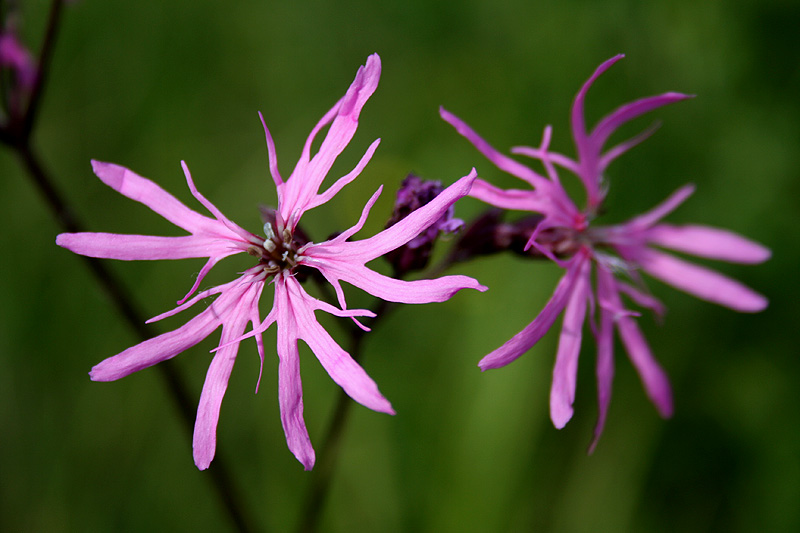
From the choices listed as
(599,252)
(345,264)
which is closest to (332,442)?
(345,264)

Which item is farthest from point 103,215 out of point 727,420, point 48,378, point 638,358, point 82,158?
point 727,420

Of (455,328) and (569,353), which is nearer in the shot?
(569,353)

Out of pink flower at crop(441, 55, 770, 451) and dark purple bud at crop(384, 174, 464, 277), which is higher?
pink flower at crop(441, 55, 770, 451)

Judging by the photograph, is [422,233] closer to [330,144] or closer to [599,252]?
[330,144]

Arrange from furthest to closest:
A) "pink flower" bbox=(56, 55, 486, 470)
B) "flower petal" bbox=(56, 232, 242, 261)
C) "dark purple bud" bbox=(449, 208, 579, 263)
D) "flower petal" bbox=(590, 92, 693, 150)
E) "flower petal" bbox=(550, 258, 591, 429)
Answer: "dark purple bud" bbox=(449, 208, 579, 263) → "flower petal" bbox=(590, 92, 693, 150) → "flower petal" bbox=(550, 258, 591, 429) → "flower petal" bbox=(56, 232, 242, 261) → "pink flower" bbox=(56, 55, 486, 470)

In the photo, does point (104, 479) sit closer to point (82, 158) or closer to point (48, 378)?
point (48, 378)

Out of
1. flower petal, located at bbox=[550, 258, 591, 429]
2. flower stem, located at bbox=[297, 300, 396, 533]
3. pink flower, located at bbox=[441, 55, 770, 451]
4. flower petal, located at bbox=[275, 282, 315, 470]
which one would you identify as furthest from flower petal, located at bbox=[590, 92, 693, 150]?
flower petal, located at bbox=[275, 282, 315, 470]

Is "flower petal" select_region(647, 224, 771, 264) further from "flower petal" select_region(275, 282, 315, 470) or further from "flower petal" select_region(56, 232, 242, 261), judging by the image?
"flower petal" select_region(56, 232, 242, 261)
